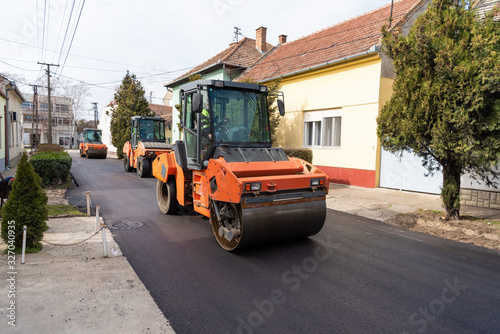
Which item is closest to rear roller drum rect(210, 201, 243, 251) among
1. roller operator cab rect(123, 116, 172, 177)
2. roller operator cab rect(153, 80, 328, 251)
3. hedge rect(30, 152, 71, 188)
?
roller operator cab rect(153, 80, 328, 251)

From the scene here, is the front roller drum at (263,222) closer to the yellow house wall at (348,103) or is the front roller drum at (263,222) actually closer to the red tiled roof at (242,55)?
the yellow house wall at (348,103)

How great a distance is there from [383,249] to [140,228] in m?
4.48

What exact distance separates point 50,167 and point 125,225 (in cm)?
597

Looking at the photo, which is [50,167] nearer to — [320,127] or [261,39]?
[320,127]

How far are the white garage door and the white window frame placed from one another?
6.99 feet

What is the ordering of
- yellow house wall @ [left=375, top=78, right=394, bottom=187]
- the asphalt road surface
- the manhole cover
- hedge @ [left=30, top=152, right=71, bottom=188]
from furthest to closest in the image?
yellow house wall @ [left=375, top=78, right=394, bottom=187]
hedge @ [left=30, top=152, right=71, bottom=188]
the manhole cover
the asphalt road surface

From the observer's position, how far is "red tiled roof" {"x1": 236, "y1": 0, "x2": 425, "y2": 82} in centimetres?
1246

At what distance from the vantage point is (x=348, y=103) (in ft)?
39.5

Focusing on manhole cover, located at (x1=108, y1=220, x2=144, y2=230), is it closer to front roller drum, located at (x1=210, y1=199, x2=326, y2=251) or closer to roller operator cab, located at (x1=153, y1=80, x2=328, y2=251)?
roller operator cab, located at (x1=153, y1=80, x2=328, y2=251)

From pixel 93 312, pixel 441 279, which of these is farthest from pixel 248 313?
pixel 441 279

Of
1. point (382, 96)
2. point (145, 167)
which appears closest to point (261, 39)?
point (145, 167)

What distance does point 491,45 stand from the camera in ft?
18.9

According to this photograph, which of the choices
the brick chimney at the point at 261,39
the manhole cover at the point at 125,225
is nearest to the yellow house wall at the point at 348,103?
the manhole cover at the point at 125,225

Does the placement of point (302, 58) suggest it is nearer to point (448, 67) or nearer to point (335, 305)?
point (448, 67)
